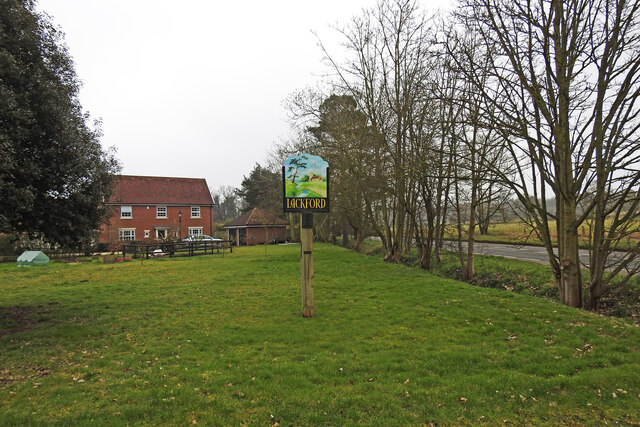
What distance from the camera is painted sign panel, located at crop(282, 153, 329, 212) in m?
7.65

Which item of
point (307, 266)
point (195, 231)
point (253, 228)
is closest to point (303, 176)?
point (307, 266)

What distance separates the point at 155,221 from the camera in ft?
145

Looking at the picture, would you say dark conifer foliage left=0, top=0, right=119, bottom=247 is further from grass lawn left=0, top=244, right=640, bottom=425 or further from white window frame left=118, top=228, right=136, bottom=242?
white window frame left=118, top=228, right=136, bottom=242

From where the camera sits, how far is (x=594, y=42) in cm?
859

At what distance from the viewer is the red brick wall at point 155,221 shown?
4169cm

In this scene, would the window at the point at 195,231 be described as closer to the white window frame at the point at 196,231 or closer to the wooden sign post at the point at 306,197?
the white window frame at the point at 196,231

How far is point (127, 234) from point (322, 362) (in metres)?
43.1

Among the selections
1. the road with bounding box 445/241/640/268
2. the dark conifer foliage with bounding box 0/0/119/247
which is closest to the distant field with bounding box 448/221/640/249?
the road with bounding box 445/241/640/268

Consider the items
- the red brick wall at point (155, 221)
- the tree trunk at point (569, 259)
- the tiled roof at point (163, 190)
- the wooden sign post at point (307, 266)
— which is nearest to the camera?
the wooden sign post at point (307, 266)

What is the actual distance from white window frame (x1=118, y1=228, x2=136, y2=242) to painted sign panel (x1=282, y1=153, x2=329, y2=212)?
39.4 meters

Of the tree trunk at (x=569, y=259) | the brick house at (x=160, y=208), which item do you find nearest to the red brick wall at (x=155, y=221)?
the brick house at (x=160, y=208)

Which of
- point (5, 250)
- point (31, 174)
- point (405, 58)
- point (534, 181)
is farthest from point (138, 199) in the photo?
point (534, 181)

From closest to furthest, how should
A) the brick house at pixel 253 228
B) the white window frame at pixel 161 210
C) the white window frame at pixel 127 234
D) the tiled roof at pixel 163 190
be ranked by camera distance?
the white window frame at pixel 127 234 → the tiled roof at pixel 163 190 → the white window frame at pixel 161 210 → the brick house at pixel 253 228

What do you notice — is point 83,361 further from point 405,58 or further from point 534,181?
point 405,58
